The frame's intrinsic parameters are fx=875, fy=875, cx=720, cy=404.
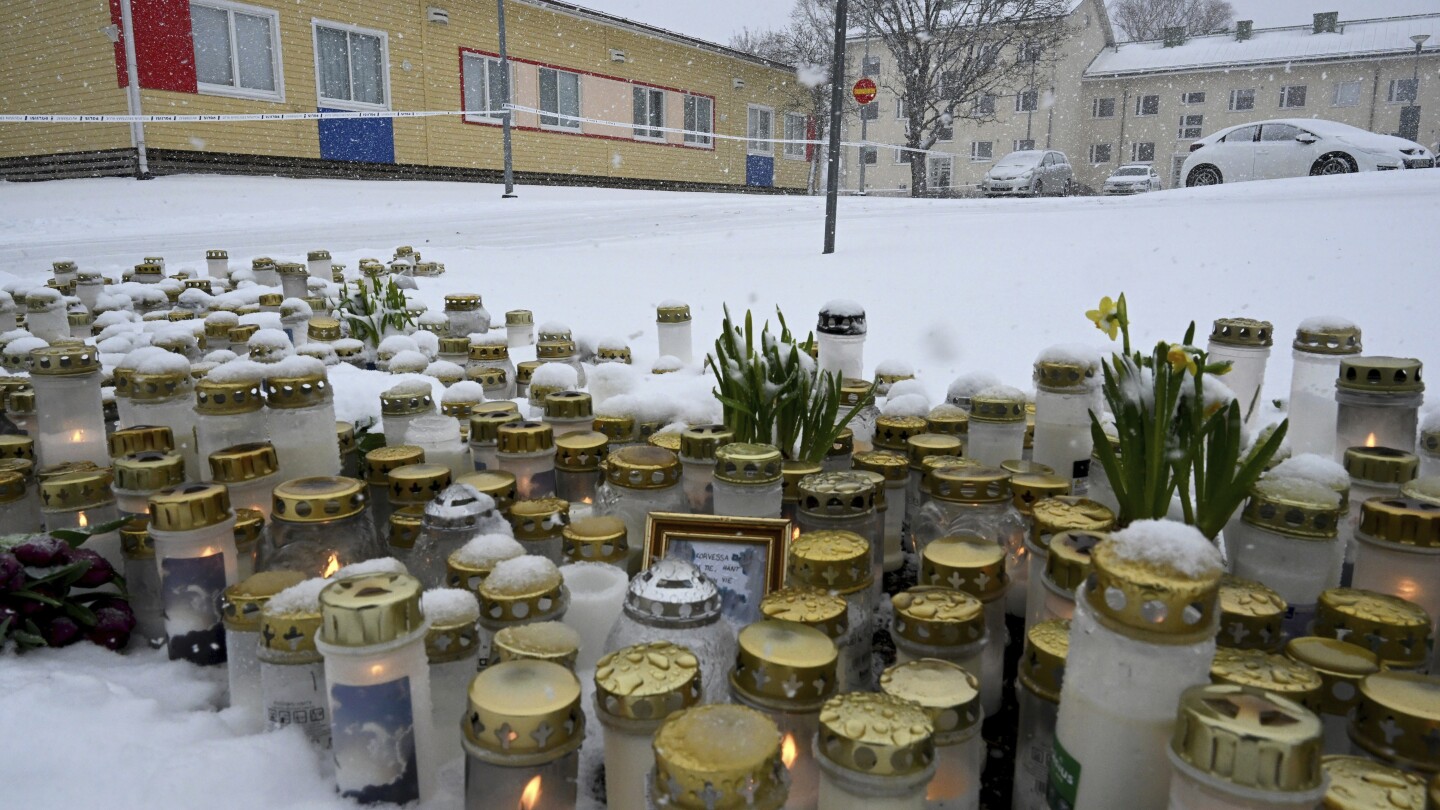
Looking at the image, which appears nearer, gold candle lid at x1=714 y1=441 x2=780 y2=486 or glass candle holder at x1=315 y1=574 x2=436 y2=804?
glass candle holder at x1=315 y1=574 x2=436 y2=804

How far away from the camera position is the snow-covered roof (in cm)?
2964

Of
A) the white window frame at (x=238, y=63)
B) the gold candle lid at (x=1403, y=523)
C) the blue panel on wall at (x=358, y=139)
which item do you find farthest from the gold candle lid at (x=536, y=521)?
the blue panel on wall at (x=358, y=139)

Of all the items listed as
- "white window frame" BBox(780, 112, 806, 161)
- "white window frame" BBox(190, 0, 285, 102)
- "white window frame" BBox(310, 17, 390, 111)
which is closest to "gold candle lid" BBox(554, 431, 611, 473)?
"white window frame" BBox(190, 0, 285, 102)

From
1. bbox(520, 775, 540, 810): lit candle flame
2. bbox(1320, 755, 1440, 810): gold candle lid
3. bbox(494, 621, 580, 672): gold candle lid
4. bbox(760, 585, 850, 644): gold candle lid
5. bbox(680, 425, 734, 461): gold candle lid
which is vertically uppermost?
bbox(680, 425, 734, 461): gold candle lid

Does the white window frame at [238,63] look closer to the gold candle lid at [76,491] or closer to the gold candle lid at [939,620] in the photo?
the gold candle lid at [76,491]

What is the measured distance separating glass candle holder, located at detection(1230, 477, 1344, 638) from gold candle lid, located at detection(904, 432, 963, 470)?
0.56 meters

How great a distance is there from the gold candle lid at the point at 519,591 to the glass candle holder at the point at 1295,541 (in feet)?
3.36

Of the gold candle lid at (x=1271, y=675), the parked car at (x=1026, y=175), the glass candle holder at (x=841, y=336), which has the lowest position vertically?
the gold candle lid at (x=1271, y=675)

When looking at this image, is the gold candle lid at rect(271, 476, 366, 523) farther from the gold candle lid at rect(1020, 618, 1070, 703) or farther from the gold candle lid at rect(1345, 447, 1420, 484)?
the gold candle lid at rect(1345, 447, 1420, 484)

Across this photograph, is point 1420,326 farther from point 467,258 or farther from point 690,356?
point 467,258

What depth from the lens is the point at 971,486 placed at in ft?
4.85

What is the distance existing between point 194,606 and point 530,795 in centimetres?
81

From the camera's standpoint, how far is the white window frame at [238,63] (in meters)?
11.1

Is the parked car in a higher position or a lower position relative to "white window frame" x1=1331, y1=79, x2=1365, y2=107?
lower
